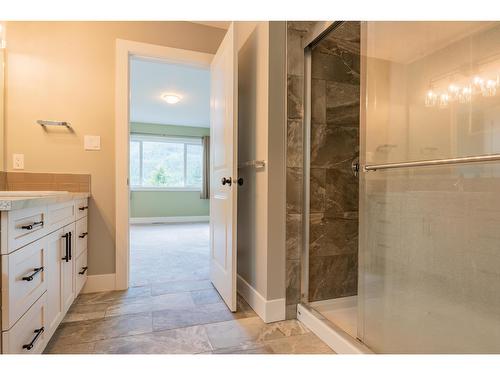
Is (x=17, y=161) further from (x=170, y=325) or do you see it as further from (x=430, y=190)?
(x=430, y=190)

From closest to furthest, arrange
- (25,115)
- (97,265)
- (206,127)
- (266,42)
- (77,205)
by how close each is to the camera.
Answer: (266,42) < (77,205) < (25,115) < (97,265) < (206,127)

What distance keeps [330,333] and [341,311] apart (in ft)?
1.42

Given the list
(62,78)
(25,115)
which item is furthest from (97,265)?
(62,78)

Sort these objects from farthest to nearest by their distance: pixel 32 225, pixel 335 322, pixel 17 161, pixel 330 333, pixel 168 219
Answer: pixel 168 219 → pixel 17 161 → pixel 335 322 → pixel 330 333 → pixel 32 225

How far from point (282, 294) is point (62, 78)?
232 centimetres

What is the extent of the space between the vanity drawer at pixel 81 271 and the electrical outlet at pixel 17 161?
81 centimetres

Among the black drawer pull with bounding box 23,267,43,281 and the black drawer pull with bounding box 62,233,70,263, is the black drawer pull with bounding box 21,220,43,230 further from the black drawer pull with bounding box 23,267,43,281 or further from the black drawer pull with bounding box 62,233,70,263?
the black drawer pull with bounding box 62,233,70,263

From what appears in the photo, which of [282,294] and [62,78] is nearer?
[282,294]

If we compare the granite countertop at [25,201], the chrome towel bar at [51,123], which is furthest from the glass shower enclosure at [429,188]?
the chrome towel bar at [51,123]

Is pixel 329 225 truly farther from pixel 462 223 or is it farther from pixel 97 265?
pixel 97 265

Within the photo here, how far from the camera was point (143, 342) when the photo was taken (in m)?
1.44

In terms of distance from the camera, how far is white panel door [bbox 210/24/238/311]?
178cm

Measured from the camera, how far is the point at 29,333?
1039 mm

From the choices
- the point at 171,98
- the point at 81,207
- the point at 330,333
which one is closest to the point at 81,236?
the point at 81,207
